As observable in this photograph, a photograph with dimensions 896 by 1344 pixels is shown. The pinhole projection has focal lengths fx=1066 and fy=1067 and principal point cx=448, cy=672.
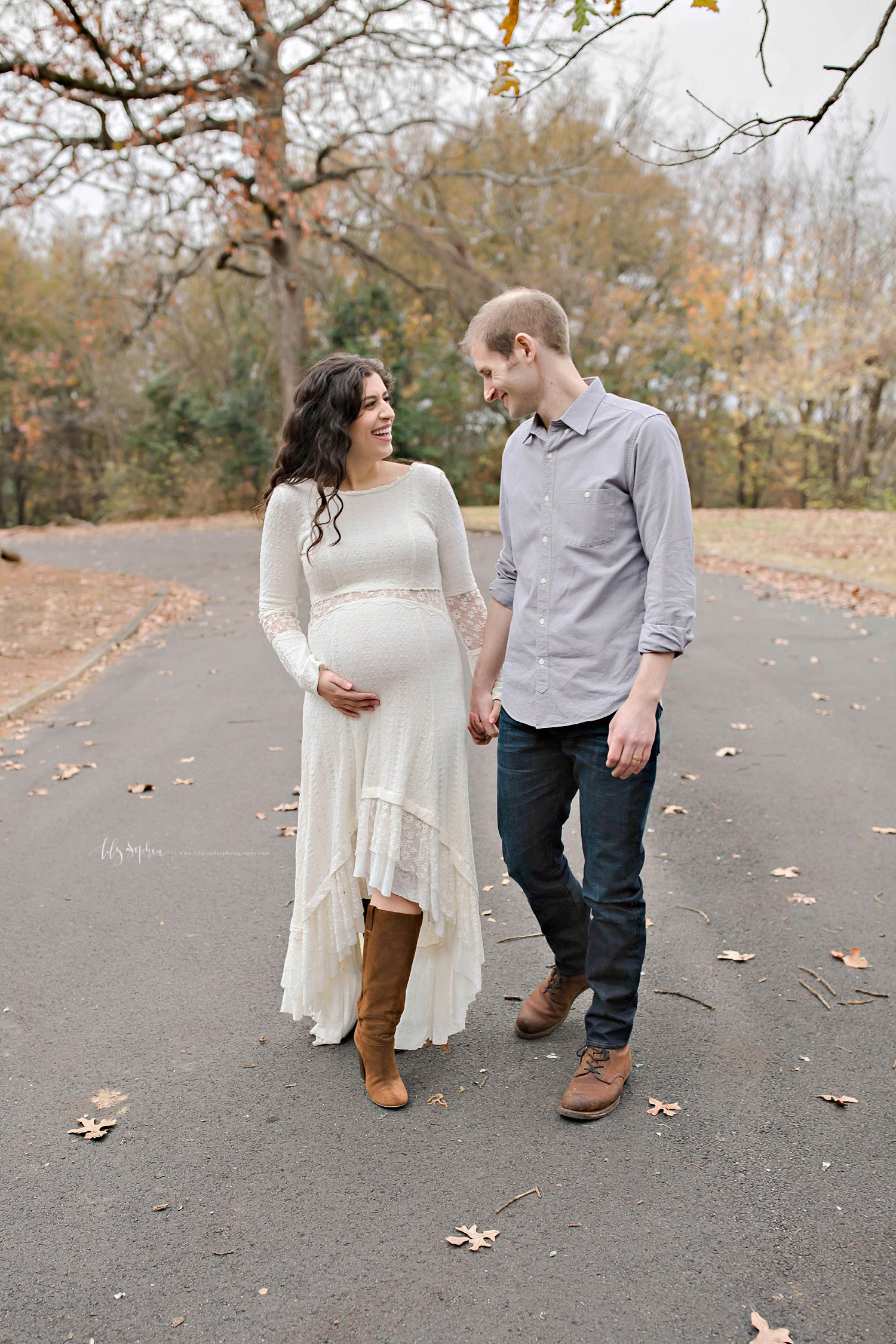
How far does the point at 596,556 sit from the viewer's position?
2889mm

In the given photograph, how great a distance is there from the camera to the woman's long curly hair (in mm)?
3092

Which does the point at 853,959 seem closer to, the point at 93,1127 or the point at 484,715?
the point at 484,715

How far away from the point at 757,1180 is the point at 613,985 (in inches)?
23.9

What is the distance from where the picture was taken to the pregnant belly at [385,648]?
310 centimetres

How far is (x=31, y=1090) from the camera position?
3.25 m

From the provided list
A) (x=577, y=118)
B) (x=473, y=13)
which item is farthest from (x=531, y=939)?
(x=577, y=118)

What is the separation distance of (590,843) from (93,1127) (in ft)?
5.38

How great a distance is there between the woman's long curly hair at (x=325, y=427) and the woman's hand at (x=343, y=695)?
15.6 inches

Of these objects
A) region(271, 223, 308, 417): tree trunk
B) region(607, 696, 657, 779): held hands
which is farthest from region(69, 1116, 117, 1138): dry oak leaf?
region(271, 223, 308, 417): tree trunk

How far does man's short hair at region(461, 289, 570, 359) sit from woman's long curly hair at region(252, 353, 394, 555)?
1.26 feet

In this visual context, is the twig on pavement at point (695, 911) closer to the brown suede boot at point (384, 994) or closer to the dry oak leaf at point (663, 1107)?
the dry oak leaf at point (663, 1107)

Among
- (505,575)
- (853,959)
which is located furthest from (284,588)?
(853,959)

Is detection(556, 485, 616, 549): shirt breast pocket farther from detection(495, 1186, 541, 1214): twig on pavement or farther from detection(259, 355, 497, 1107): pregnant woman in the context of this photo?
detection(495, 1186, 541, 1214): twig on pavement

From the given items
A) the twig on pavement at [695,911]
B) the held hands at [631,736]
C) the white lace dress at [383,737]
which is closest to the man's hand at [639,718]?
the held hands at [631,736]
